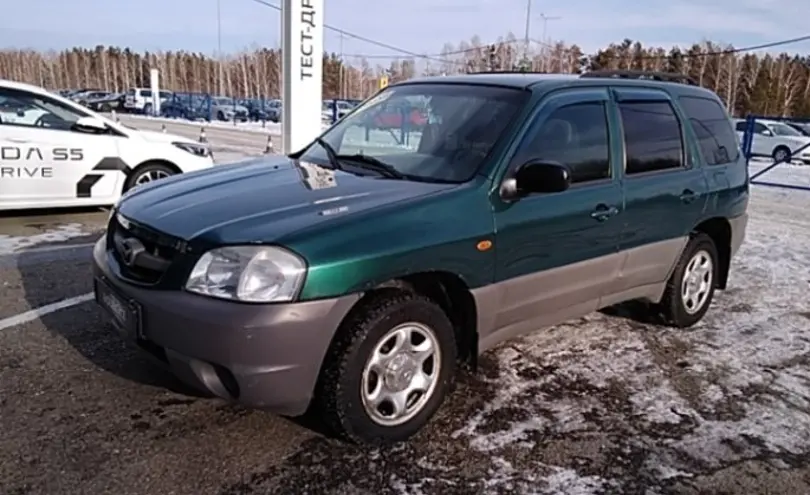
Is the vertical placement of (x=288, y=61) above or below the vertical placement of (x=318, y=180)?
above

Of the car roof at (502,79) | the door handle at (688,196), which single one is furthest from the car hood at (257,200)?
the door handle at (688,196)

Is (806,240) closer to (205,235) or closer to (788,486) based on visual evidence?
(788,486)

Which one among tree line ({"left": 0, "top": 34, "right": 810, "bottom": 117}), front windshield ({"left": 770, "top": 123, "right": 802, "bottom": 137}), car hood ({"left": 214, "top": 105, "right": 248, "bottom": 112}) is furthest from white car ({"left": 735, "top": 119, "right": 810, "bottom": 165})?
car hood ({"left": 214, "top": 105, "right": 248, "bottom": 112})

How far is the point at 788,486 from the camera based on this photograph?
2.96 m

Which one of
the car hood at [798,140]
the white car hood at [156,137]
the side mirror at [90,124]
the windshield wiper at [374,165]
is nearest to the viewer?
the windshield wiper at [374,165]

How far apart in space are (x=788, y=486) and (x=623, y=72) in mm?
2958

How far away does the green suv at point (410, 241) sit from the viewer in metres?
2.73

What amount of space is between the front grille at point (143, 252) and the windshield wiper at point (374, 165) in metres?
1.21

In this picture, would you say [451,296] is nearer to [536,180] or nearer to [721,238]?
[536,180]

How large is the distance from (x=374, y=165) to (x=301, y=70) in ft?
22.9

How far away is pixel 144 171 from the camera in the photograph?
26.8ft

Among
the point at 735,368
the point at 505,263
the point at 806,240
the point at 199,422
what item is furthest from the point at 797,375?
the point at 806,240

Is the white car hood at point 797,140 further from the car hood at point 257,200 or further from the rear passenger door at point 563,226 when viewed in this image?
the car hood at point 257,200

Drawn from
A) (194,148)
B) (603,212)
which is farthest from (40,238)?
(603,212)
